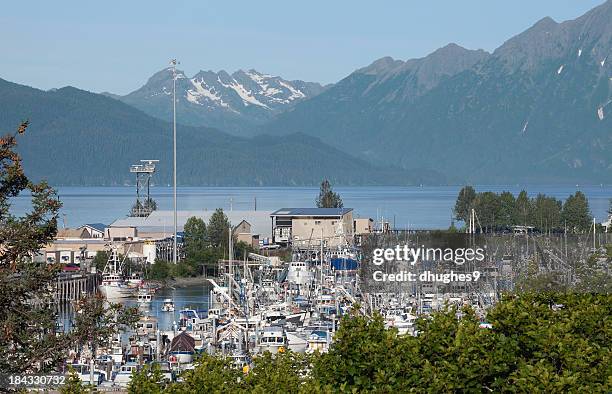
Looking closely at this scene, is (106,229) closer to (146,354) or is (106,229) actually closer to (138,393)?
(146,354)

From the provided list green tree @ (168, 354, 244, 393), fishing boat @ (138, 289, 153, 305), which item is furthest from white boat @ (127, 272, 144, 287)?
green tree @ (168, 354, 244, 393)

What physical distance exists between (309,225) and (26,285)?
57.8m

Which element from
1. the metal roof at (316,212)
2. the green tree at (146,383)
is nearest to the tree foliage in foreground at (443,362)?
the green tree at (146,383)

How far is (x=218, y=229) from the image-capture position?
6700cm

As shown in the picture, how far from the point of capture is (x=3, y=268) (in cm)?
1168

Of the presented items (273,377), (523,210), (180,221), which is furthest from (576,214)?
(273,377)

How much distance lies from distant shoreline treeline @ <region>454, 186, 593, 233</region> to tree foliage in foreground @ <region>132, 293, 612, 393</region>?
170 ft

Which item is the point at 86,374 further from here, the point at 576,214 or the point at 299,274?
the point at 576,214

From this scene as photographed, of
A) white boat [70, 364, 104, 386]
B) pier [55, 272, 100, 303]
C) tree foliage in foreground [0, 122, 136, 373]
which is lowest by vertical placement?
pier [55, 272, 100, 303]

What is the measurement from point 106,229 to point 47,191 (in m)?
59.9

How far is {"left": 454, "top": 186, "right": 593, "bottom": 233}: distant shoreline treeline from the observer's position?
219 feet

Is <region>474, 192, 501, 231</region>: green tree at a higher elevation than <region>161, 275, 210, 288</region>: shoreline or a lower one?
higher

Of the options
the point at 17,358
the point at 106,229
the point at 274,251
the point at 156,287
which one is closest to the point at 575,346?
the point at 17,358

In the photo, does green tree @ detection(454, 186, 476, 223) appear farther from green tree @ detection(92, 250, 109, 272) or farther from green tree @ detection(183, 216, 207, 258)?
green tree @ detection(92, 250, 109, 272)
